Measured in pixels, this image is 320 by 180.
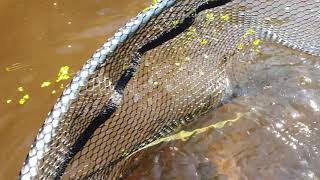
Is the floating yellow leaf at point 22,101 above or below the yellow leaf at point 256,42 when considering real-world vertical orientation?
above

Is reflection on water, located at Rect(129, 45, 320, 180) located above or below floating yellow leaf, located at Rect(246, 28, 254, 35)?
below

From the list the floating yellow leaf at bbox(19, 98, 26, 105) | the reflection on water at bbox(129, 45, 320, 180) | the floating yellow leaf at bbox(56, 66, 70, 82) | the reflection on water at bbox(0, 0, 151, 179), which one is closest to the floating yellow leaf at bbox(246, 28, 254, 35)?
the reflection on water at bbox(129, 45, 320, 180)

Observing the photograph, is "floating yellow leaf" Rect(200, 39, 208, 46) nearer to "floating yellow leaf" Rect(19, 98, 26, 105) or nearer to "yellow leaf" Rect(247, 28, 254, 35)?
"yellow leaf" Rect(247, 28, 254, 35)

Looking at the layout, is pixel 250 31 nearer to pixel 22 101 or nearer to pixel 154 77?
pixel 154 77

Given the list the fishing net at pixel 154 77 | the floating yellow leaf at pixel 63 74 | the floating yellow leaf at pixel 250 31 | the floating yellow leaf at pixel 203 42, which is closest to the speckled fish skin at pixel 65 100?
the fishing net at pixel 154 77

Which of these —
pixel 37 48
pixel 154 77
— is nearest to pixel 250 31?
pixel 154 77

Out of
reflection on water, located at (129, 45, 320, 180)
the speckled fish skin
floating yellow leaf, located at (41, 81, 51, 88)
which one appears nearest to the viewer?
the speckled fish skin

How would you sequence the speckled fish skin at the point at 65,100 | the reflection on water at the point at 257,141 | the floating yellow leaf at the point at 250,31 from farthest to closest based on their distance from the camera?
the floating yellow leaf at the point at 250,31
the reflection on water at the point at 257,141
the speckled fish skin at the point at 65,100

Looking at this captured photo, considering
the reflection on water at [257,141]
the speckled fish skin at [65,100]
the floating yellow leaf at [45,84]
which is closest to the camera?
the speckled fish skin at [65,100]

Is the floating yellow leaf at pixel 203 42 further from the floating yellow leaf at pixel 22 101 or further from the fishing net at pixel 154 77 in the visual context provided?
the floating yellow leaf at pixel 22 101
